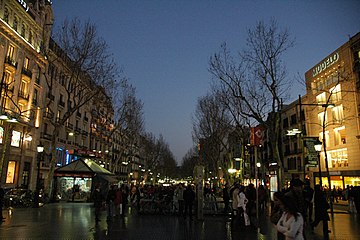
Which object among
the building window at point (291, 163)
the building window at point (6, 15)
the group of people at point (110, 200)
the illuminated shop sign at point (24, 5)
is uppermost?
the illuminated shop sign at point (24, 5)

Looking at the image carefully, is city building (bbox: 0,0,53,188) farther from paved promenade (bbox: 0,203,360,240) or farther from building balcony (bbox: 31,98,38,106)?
paved promenade (bbox: 0,203,360,240)

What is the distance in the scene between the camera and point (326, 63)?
3431 centimetres

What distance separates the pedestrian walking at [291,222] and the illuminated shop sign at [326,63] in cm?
3295

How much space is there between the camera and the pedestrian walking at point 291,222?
414 cm

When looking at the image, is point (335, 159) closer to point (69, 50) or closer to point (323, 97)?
point (323, 97)

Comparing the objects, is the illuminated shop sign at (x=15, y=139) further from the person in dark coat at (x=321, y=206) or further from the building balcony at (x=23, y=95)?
the person in dark coat at (x=321, y=206)

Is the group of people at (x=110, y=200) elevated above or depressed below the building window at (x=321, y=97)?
below

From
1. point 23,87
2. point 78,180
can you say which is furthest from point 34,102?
point 78,180

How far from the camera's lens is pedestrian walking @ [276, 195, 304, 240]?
4.14m

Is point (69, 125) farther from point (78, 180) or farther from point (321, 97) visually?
point (321, 97)

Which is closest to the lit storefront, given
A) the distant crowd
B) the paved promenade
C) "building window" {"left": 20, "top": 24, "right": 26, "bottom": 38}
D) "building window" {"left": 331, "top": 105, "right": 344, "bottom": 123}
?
the distant crowd

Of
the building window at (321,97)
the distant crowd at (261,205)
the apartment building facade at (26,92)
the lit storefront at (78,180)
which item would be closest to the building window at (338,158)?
the building window at (321,97)

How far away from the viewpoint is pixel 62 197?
91.2 feet

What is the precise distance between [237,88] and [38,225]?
16.0m
